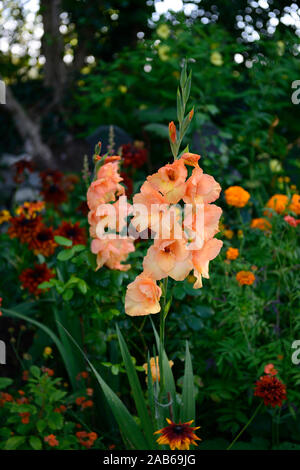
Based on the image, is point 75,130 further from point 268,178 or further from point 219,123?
point 268,178

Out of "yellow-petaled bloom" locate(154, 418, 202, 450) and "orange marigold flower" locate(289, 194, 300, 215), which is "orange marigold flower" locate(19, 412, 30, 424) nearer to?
"yellow-petaled bloom" locate(154, 418, 202, 450)

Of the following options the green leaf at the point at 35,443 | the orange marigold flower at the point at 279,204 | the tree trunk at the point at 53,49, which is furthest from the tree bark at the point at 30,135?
the green leaf at the point at 35,443

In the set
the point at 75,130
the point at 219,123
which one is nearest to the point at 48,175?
the point at 219,123

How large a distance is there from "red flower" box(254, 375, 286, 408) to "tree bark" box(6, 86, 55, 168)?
5118 millimetres

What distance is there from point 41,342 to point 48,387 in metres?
0.64

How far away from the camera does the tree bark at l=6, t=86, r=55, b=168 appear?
20.5ft

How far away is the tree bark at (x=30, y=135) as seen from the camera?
6262 millimetres

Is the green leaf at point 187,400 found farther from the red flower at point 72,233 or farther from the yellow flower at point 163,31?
the yellow flower at point 163,31

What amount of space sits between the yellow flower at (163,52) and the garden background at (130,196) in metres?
0.02

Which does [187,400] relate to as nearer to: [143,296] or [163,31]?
[143,296]

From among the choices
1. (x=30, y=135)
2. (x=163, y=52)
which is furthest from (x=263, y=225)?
(x=30, y=135)

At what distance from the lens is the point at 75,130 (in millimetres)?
6953

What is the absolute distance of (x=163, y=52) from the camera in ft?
13.9

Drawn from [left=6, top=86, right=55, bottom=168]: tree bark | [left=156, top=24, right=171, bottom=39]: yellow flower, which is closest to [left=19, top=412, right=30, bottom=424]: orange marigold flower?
[left=156, top=24, right=171, bottom=39]: yellow flower
